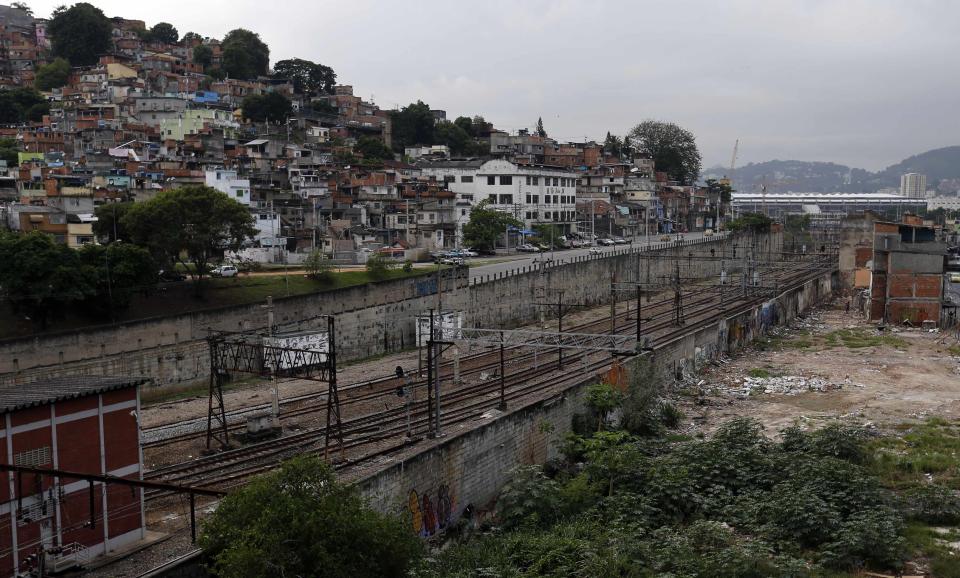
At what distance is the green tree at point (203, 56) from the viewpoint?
11150 cm

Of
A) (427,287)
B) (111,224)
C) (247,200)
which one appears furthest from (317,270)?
(247,200)

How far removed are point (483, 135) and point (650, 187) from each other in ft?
86.6

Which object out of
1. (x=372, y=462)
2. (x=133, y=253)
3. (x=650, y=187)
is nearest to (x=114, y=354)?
(x=133, y=253)

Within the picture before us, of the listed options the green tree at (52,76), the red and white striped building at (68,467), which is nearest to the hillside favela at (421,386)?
the red and white striped building at (68,467)

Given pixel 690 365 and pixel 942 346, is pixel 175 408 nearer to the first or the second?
pixel 690 365

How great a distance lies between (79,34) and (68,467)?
107432 mm

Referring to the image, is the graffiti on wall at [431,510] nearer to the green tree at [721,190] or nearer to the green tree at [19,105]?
the green tree at [19,105]

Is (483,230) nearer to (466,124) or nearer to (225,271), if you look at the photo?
(225,271)

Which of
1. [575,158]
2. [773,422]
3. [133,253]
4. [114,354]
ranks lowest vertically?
[773,422]

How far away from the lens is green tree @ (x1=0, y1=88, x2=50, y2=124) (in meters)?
86.8

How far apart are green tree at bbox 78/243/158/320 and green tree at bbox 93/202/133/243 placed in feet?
19.8

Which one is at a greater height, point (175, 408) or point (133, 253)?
point (133, 253)

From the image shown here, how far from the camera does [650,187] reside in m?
97.2

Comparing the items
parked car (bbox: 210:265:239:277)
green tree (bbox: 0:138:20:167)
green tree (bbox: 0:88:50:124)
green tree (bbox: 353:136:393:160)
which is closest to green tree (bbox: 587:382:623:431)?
parked car (bbox: 210:265:239:277)
